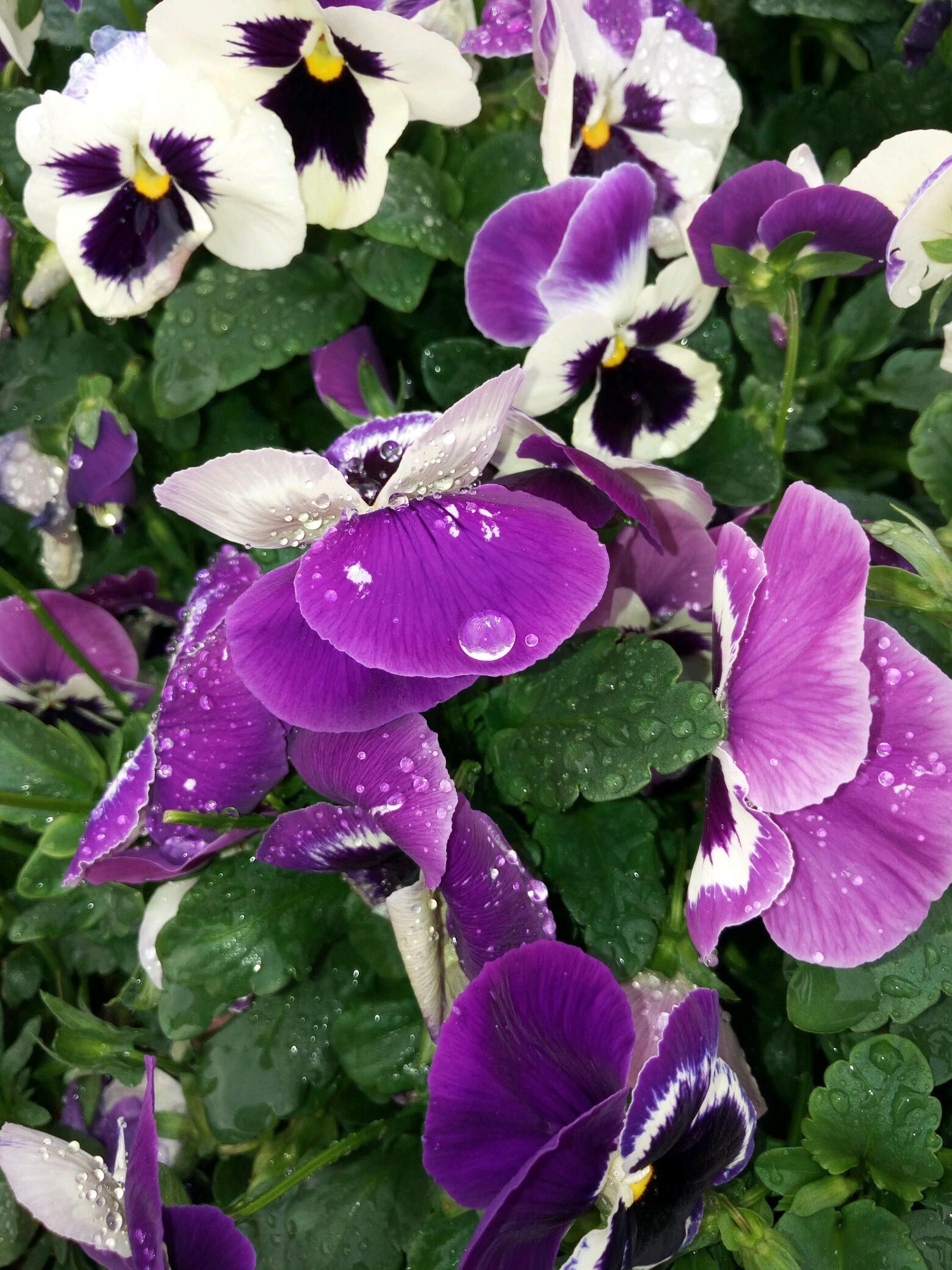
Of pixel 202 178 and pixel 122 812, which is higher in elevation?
pixel 202 178

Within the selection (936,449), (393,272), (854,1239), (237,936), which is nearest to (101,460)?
(393,272)

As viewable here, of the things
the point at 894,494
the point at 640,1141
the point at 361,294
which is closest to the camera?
the point at 640,1141

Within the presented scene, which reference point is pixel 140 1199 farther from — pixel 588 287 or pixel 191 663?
pixel 588 287

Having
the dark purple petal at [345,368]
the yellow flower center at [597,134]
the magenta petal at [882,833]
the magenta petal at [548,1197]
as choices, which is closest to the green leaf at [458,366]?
the dark purple petal at [345,368]

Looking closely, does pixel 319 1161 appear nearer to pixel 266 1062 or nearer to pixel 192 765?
pixel 266 1062

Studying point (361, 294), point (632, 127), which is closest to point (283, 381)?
point (361, 294)

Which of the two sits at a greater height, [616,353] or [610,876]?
[616,353]

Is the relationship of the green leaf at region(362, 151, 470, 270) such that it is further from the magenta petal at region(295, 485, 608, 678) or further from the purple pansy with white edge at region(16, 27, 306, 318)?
the magenta petal at region(295, 485, 608, 678)
